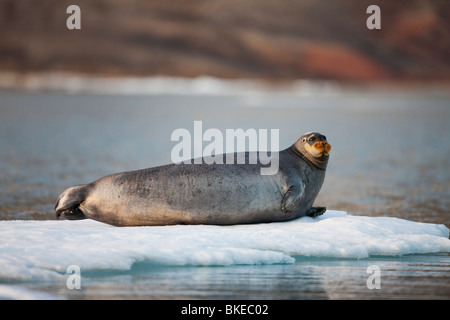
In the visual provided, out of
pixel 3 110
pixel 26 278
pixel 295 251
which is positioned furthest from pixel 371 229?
pixel 3 110

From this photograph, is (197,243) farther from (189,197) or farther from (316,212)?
(316,212)

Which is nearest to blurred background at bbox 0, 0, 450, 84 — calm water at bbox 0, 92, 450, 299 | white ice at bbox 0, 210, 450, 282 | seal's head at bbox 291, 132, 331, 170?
calm water at bbox 0, 92, 450, 299

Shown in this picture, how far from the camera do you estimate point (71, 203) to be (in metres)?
7.66

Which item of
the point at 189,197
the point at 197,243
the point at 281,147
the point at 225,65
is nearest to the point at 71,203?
the point at 189,197

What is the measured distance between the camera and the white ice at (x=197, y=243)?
6.32 metres

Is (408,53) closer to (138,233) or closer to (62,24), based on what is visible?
(62,24)

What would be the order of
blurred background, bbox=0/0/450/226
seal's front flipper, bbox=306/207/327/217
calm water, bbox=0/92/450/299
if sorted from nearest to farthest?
calm water, bbox=0/92/450/299 → seal's front flipper, bbox=306/207/327/217 → blurred background, bbox=0/0/450/226

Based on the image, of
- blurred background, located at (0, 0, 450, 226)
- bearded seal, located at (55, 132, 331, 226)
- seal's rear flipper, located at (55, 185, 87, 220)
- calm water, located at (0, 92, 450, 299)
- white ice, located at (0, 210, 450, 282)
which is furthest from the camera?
blurred background, located at (0, 0, 450, 226)

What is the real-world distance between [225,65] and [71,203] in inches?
2829

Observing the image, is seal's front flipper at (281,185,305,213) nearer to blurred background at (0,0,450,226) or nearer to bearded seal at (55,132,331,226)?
bearded seal at (55,132,331,226)

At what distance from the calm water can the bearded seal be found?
0.91m

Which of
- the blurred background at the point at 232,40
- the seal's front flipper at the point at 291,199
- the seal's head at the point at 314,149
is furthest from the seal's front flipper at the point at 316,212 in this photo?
the blurred background at the point at 232,40

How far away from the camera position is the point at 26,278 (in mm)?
5988

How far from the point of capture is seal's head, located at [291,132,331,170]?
26.4 ft
